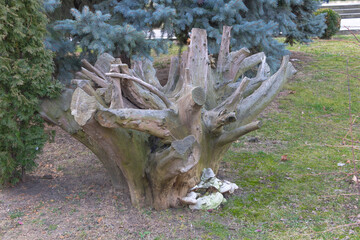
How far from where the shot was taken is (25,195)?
434cm

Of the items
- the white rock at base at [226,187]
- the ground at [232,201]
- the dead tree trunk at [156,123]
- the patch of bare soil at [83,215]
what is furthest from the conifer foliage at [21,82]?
the white rock at base at [226,187]

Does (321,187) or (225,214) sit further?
(321,187)

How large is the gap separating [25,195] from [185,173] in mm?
2050

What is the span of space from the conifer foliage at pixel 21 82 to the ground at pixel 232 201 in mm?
580

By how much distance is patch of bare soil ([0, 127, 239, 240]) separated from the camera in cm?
359

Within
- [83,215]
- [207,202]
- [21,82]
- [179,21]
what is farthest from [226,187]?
[179,21]

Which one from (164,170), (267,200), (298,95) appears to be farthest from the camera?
(298,95)

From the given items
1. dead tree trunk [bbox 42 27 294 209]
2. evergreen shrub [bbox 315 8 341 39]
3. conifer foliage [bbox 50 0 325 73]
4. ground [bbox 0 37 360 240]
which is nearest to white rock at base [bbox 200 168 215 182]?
dead tree trunk [bbox 42 27 294 209]

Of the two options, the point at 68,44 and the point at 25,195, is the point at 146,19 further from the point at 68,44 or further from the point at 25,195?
the point at 25,195

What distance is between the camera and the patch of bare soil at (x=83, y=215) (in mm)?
3592

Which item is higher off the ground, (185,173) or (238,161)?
(185,173)

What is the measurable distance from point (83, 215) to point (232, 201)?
1.70m

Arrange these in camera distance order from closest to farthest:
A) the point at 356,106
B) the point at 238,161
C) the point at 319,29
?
the point at 238,161
the point at 356,106
the point at 319,29

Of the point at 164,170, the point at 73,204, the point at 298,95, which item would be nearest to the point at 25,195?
the point at 73,204
